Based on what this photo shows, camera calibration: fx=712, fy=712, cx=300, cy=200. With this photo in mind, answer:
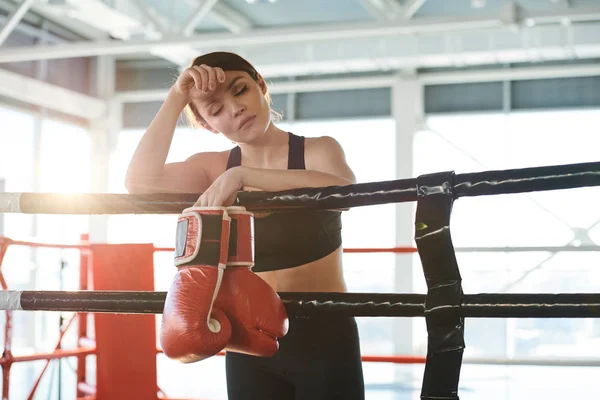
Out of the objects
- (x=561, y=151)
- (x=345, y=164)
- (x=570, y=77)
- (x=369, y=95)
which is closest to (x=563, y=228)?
(x=561, y=151)

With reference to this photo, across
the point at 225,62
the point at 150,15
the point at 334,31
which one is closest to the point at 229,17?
the point at 150,15

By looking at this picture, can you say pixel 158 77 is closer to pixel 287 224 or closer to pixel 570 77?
pixel 570 77

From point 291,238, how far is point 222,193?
0.26 m

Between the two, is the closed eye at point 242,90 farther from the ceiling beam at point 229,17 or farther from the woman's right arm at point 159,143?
the ceiling beam at point 229,17

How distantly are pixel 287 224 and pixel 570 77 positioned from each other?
674 centimetres

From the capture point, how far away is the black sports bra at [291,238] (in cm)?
125

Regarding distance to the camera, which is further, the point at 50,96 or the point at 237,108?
the point at 50,96

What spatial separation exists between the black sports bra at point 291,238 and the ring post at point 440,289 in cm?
32

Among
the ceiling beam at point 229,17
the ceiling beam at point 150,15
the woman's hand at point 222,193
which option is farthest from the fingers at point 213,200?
the ceiling beam at point 229,17

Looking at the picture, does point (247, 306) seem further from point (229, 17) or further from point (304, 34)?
point (229, 17)

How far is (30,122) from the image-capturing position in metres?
7.44

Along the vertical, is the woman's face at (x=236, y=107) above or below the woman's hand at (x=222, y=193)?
above

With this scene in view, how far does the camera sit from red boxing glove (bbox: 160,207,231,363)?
2.88 ft

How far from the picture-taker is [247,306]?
3.06 feet
